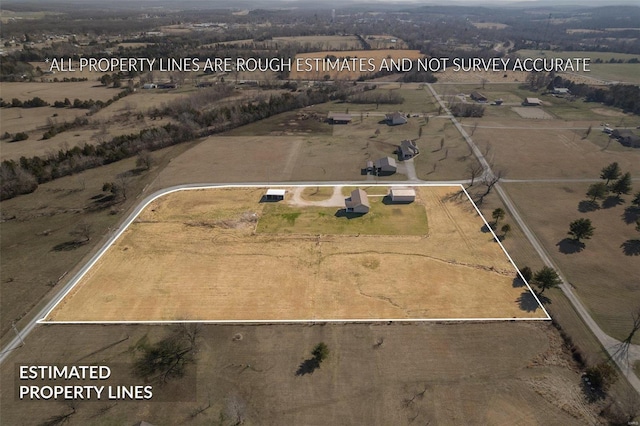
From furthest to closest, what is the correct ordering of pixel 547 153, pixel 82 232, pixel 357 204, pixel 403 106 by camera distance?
1. pixel 403 106
2. pixel 547 153
3. pixel 357 204
4. pixel 82 232

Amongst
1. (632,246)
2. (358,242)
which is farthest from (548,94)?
(358,242)

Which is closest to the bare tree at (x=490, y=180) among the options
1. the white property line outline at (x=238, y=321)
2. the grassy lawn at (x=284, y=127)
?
the white property line outline at (x=238, y=321)

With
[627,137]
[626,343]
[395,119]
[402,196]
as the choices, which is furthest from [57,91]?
[627,137]

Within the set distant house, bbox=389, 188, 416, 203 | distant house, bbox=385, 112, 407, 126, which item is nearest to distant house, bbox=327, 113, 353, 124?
distant house, bbox=385, 112, 407, 126

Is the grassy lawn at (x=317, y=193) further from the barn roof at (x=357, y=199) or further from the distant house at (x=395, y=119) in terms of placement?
the distant house at (x=395, y=119)

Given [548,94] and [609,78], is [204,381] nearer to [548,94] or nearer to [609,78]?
[548,94]

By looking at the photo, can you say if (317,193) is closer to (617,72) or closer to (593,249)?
(593,249)
